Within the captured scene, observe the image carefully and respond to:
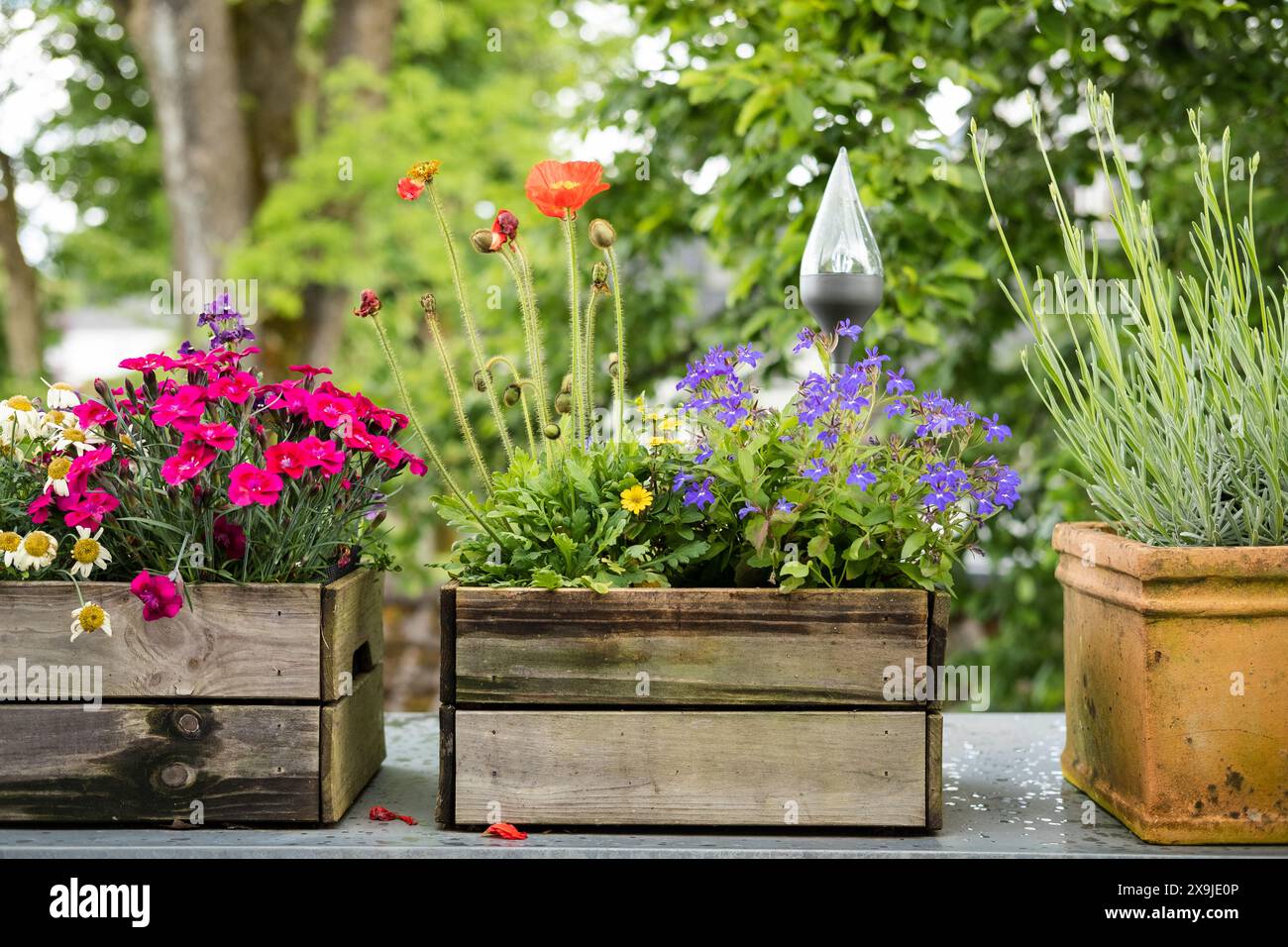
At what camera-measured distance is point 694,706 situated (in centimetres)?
146

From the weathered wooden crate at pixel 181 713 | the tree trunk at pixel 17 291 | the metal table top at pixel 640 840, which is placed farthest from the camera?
the tree trunk at pixel 17 291

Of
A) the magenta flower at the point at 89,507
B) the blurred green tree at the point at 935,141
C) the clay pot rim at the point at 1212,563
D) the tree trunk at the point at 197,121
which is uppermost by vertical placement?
the tree trunk at the point at 197,121

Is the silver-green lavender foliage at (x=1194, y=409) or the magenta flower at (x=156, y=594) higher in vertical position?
the silver-green lavender foliage at (x=1194, y=409)

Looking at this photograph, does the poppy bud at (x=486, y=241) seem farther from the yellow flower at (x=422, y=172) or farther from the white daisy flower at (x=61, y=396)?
the white daisy flower at (x=61, y=396)

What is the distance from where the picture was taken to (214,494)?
4.90ft

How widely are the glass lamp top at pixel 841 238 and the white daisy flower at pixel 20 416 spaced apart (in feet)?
3.54

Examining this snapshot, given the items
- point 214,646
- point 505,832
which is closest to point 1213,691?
point 505,832

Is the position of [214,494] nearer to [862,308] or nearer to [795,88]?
[862,308]

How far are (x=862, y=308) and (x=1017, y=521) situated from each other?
7.07ft

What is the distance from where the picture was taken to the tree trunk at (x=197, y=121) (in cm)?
563

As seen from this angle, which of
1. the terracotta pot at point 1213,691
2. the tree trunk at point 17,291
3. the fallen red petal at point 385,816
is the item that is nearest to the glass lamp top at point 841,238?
the terracotta pot at point 1213,691

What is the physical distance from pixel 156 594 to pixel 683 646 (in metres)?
0.64
